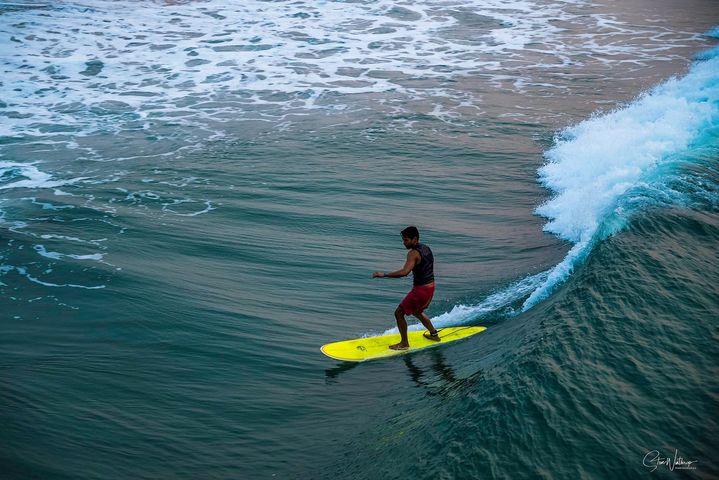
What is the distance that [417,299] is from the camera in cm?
873

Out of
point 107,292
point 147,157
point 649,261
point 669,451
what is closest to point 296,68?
point 147,157

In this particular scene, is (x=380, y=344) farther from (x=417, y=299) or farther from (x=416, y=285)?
(x=416, y=285)

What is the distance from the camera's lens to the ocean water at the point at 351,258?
645 cm

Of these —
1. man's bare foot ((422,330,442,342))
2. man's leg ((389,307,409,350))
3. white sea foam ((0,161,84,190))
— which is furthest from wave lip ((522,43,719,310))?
white sea foam ((0,161,84,190))

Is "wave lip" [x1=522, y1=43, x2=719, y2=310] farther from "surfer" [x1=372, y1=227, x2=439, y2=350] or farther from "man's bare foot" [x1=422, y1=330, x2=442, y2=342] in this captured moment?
"surfer" [x1=372, y1=227, x2=439, y2=350]

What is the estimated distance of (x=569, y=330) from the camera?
7664 millimetres

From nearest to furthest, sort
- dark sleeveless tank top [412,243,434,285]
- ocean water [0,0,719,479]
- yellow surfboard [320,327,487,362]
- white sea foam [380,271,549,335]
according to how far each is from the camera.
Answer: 1. ocean water [0,0,719,479]
2. yellow surfboard [320,327,487,362]
3. dark sleeveless tank top [412,243,434,285]
4. white sea foam [380,271,549,335]

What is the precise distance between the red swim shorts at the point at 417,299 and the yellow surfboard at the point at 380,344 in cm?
44

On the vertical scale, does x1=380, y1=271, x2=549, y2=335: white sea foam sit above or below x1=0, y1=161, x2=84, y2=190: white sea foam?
below

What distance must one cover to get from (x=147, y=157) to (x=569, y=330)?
1159 centimetres

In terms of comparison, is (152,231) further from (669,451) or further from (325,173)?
(669,451)

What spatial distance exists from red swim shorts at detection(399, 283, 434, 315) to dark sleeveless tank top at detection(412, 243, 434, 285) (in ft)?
0.24

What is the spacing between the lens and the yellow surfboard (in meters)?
8.51
